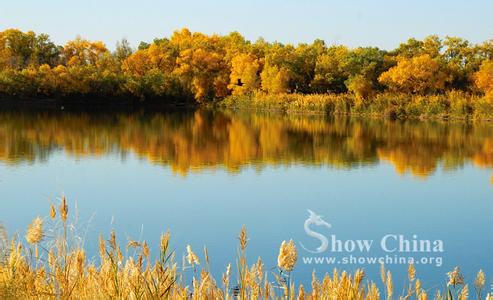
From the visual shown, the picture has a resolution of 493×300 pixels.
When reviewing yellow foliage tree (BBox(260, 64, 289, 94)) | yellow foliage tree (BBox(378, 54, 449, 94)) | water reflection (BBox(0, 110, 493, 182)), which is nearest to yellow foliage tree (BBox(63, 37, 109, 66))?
yellow foliage tree (BBox(260, 64, 289, 94))

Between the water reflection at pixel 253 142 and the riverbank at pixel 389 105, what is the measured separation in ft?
7.80

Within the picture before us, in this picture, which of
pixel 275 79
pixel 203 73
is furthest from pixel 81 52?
pixel 275 79

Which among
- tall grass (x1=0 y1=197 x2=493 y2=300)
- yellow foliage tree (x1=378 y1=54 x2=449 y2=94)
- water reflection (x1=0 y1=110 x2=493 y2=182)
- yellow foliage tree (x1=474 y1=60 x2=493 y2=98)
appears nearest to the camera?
tall grass (x1=0 y1=197 x2=493 y2=300)

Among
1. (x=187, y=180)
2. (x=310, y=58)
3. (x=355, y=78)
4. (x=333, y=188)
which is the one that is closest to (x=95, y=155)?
(x=187, y=180)

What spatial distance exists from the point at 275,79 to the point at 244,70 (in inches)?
139

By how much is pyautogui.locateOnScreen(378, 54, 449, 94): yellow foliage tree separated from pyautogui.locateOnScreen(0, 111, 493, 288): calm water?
9645 millimetres

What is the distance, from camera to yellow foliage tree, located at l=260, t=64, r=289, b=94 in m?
39.3

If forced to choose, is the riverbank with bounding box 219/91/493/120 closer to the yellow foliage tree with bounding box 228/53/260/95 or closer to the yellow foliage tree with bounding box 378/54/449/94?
the yellow foliage tree with bounding box 378/54/449/94

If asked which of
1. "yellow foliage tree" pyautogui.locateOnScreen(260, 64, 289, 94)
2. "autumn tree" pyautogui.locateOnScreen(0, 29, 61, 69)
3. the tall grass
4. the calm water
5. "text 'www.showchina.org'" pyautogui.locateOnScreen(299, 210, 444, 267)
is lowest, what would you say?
"text 'www.showchina.org'" pyautogui.locateOnScreen(299, 210, 444, 267)

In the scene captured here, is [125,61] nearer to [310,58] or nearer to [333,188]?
[310,58]

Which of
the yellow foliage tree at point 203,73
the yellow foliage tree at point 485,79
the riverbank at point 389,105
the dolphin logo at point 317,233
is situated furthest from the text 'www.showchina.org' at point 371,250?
the yellow foliage tree at point 203,73

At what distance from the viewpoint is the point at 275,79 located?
39.5m

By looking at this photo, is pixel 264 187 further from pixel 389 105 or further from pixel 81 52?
pixel 81 52

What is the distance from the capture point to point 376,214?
416 inches
